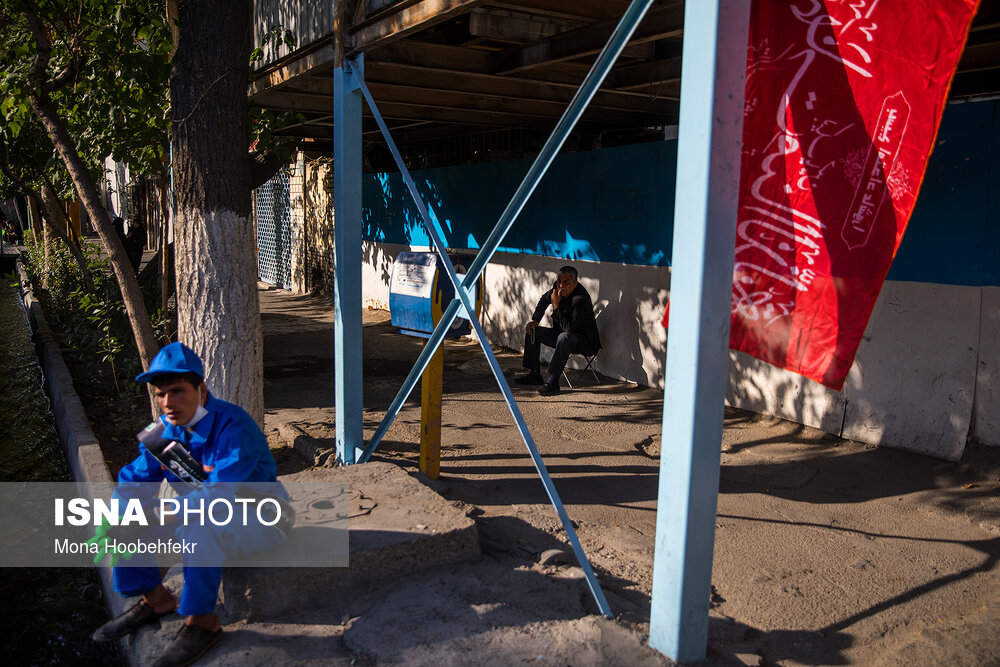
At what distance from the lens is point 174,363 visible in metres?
2.88

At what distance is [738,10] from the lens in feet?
7.91

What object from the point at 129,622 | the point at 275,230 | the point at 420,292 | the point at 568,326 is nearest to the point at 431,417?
the point at 129,622

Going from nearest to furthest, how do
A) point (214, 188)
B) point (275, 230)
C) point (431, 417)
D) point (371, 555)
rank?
point (371, 555) → point (214, 188) → point (431, 417) → point (275, 230)

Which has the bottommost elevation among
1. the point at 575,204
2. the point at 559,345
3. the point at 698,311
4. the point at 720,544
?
the point at 720,544

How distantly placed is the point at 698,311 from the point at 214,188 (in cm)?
313

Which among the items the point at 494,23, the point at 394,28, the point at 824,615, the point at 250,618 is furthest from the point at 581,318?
the point at 250,618

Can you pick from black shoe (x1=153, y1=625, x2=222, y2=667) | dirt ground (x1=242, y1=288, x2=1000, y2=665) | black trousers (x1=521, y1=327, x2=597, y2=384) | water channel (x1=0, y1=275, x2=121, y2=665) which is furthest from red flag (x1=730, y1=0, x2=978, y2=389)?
black trousers (x1=521, y1=327, x2=597, y2=384)

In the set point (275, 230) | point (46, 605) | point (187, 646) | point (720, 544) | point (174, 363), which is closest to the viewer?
point (187, 646)

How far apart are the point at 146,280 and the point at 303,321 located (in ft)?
9.82

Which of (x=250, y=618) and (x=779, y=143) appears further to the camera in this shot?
(x=250, y=618)

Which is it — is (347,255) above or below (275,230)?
below

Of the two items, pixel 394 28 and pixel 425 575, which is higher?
pixel 394 28

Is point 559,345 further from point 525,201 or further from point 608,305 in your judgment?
point 525,201

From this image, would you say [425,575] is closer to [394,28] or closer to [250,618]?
[250,618]
